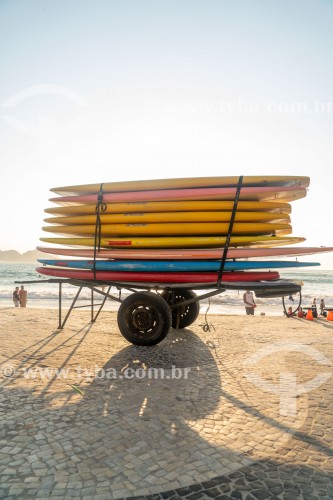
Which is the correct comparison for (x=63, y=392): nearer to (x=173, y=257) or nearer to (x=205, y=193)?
(x=173, y=257)

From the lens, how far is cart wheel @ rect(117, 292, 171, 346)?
A: 5.10m

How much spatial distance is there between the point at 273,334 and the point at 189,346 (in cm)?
251

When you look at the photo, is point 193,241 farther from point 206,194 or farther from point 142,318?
point 142,318

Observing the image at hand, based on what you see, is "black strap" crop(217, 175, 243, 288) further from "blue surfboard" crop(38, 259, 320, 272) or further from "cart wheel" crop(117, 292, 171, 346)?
"cart wheel" crop(117, 292, 171, 346)

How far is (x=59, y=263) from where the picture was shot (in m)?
5.71

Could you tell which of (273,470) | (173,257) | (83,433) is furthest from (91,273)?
(273,470)

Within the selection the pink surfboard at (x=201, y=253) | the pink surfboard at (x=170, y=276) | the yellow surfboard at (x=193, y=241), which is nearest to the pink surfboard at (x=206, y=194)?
→ the yellow surfboard at (x=193, y=241)

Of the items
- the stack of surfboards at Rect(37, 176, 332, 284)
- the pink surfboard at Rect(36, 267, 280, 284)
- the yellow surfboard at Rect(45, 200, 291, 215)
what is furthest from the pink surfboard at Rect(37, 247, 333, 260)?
the yellow surfboard at Rect(45, 200, 291, 215)

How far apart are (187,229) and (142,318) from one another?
1.77 metres

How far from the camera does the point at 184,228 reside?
5270mm

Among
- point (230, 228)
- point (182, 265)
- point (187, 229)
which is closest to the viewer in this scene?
point (230, 228)

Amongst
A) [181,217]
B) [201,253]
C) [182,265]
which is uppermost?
[181,217]

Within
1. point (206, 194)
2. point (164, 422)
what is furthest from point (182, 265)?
point (164, 422)

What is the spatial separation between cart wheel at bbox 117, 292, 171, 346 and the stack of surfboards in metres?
0.36
